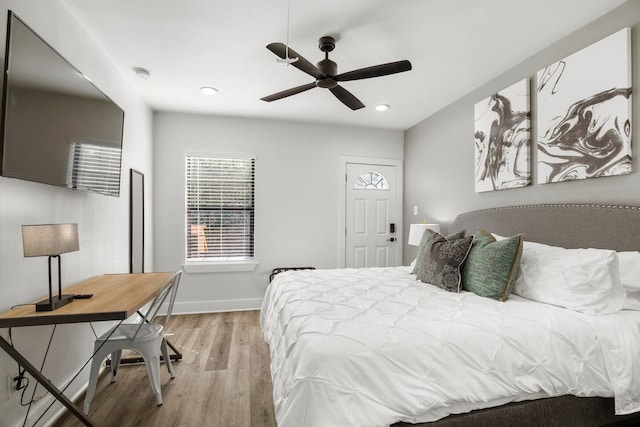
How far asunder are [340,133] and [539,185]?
8.87ft

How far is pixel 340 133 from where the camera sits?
4.53 metres

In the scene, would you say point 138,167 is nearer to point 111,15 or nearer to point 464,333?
point 111,15

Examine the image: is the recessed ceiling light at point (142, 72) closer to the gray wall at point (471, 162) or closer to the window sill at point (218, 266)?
the window sill at point (218, 266)

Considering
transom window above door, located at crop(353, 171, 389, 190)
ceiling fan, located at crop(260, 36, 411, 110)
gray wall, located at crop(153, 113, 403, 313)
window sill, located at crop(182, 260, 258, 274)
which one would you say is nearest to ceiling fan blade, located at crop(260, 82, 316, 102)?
ceiling fan, located at crop(260, 36, 411, 110)

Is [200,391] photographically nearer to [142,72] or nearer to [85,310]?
[85,310]

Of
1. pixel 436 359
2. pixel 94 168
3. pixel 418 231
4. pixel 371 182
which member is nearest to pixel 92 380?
pixel 94 168

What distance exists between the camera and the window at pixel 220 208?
4109mm

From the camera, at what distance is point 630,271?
5.65 ft

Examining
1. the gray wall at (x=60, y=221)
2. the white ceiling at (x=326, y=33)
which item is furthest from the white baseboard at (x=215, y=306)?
the white ceiling at (x=326, y=33)

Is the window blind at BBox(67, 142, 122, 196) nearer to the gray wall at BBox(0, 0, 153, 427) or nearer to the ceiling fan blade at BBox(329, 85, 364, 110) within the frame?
the gray wall at BBox(0, 0, 153, 427)

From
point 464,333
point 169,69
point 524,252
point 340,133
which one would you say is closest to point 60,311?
point 464,333

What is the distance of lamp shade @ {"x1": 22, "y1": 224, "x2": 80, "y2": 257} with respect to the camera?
1.40m

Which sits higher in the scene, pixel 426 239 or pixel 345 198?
pixel 345 198

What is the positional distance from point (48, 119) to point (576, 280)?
3.08 metres
